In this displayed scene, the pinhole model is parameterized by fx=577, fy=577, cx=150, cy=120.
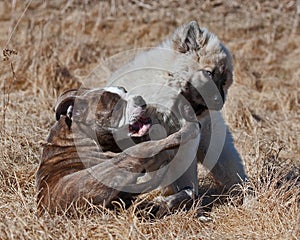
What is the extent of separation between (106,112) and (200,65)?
908 millimetres

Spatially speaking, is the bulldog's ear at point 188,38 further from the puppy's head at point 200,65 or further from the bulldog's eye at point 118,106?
the bulldog's eye at point 118,106

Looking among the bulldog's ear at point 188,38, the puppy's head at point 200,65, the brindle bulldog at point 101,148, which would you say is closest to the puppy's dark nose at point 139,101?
the brindle bulldog at point 101,148

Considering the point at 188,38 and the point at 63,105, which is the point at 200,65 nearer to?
the point at 188,38

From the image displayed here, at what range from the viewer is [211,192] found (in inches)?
181

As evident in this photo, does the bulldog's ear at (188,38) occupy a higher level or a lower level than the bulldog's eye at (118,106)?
higher

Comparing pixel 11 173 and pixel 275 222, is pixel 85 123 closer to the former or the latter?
pixel 11 173

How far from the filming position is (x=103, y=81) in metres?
7.07

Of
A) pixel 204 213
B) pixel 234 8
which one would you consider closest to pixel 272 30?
pixel 234 8

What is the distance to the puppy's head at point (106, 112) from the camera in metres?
4.00

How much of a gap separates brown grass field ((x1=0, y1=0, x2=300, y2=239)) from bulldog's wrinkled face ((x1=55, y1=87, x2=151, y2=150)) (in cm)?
61

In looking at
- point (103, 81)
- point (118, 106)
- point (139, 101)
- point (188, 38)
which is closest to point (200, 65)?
point (188, 38)

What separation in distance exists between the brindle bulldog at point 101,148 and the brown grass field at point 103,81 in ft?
0.47

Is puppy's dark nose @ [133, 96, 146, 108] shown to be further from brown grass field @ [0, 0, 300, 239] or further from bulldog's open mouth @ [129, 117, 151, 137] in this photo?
brown grass field @ [0, 0, 300, 239]

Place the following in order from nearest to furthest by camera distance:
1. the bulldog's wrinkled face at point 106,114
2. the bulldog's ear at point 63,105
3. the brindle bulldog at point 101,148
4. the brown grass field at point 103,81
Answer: the brown grass field at point 103,81, the brindle bulldog at point 101,148, the bulldog's wrinkled face at point 106,114, the bulldog's ear at point 63,105
